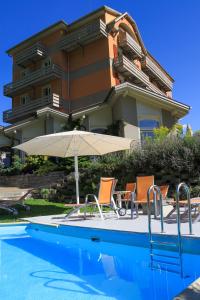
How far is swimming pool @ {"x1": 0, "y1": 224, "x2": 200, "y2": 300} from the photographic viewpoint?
4.38m

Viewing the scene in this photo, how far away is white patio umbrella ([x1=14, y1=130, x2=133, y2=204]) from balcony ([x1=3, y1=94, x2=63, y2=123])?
15242 millimetres

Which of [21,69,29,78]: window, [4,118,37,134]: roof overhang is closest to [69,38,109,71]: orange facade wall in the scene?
[21,69,29,78]: window

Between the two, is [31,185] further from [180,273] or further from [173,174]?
[180,273]

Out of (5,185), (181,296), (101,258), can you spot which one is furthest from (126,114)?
(181,296)

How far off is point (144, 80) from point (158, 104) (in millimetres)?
6496

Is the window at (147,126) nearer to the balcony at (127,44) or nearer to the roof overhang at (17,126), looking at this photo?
the roof overhang at (17,126)

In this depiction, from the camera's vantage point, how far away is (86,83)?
27.2 metres

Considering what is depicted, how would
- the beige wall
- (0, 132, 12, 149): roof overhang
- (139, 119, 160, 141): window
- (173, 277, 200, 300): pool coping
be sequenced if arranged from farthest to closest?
1. (0, 132, 12, 149): roof overhang
2. the beige wall
3. (139, 119, 160, 141): window
4. (173, 277, 200, 300): pool coping

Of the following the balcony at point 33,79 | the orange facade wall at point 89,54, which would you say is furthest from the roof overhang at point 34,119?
the orange facade wall at point 89,54

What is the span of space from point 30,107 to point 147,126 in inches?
427

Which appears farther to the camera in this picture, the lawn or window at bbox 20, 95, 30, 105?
window at bbox 20, 95, 30, 105

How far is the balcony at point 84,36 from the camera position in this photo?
1025 inches

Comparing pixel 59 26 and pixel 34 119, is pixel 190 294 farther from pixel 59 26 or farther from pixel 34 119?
pixel 59 26

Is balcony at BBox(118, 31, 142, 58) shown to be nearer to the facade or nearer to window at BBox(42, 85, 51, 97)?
the facade
